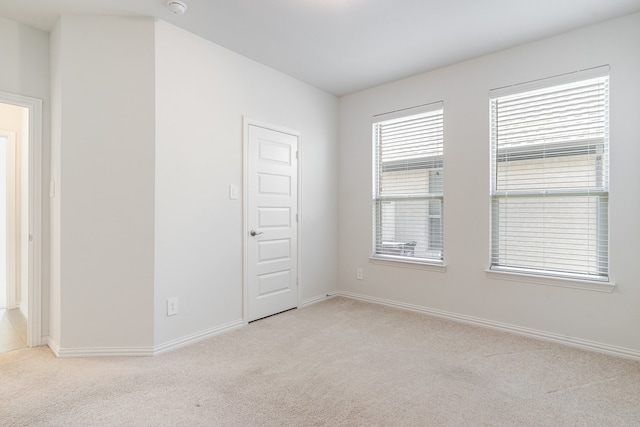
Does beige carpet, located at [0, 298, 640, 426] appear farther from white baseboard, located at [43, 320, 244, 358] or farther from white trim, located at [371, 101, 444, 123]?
white trim, located at [371, 101, 444, 123]

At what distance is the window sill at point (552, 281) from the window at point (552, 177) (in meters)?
0.05

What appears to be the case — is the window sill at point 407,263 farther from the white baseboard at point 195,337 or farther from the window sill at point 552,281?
the white baseboard at point 195,337

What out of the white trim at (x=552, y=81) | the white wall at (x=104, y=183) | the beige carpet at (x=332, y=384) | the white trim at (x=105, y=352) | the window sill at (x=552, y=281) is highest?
the white trim at (x=552, y=81)

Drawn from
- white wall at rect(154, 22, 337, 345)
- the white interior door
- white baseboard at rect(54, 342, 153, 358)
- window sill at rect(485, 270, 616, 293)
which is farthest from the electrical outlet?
window sill at rect(485, 270, 616, 293)

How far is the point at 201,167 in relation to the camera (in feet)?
9.50

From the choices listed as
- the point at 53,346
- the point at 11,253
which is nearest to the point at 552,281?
the point at 53,346

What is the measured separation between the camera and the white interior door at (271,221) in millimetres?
3322

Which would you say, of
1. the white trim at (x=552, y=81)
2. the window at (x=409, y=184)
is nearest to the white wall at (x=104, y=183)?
the window at (x=409, y=184)

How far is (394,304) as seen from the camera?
383 centimetres

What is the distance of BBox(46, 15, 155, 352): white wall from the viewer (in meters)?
2.51

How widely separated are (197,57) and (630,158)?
11.6 feet

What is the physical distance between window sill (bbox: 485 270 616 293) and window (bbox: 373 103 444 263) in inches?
24.1

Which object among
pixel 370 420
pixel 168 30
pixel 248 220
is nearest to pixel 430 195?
pixel 248 220

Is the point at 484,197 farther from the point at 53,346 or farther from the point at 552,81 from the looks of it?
the point at 53,346
